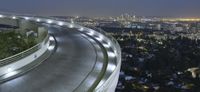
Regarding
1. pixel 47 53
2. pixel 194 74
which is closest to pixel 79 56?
pixel 47 53

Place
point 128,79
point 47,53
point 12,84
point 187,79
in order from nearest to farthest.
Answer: point 12,84
point 47,53
point 128,79
point 187,79

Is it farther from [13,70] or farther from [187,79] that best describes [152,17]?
[13,70]

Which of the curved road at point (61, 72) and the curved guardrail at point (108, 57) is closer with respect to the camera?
the curved road at point (61, 72)

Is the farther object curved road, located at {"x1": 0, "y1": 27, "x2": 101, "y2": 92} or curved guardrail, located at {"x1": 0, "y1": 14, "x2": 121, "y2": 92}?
curved guardrail, located at {"x1": 0, "y1": 14, "x2": 121, "y2": 92}

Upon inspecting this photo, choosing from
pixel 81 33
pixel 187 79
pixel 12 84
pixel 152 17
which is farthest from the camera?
pixel 152 17

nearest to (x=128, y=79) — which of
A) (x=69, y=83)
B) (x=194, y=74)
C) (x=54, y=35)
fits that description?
(x=194, y=74)

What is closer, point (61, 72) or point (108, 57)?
point (61, 72)

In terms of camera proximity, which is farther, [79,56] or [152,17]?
[152,17]

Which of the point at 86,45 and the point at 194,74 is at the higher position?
the point at 86,45
